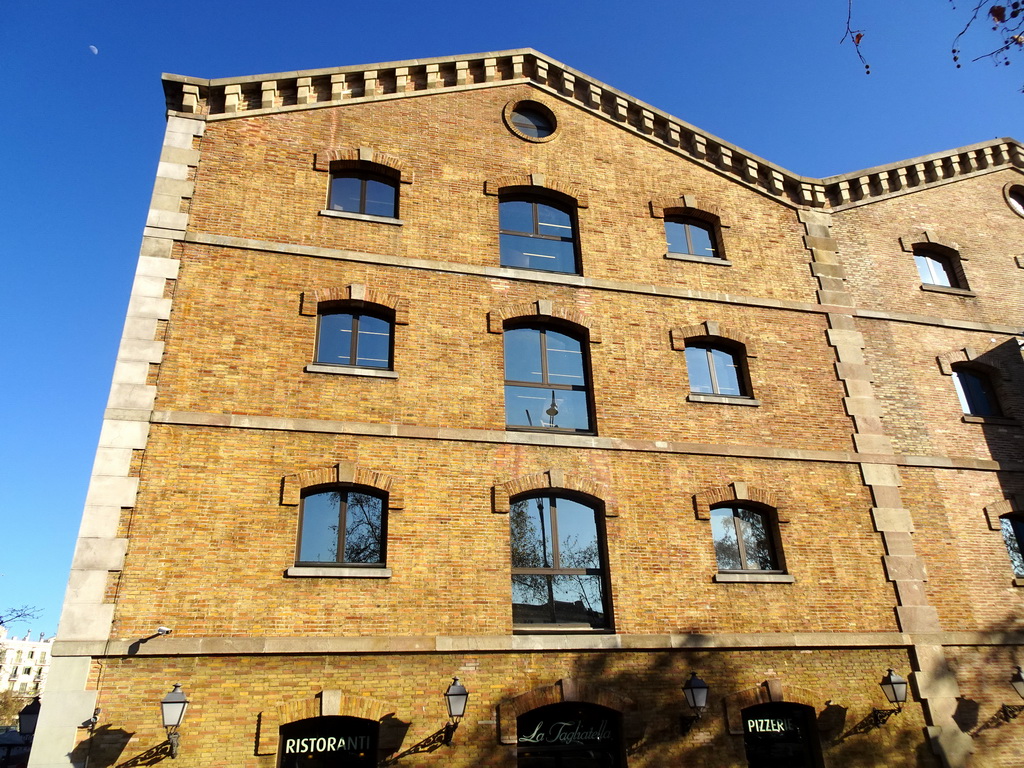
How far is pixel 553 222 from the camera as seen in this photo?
1509cm

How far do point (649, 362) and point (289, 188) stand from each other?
288 inches

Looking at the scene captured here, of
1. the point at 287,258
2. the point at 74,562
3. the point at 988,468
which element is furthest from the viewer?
the point at 988,468

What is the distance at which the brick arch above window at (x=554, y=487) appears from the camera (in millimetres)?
11867

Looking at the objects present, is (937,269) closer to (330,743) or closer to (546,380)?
(546,380)

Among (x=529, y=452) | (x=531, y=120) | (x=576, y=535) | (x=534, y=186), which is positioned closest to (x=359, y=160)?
(x=534, y=186)

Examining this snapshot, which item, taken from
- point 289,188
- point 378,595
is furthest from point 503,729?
point 289,188

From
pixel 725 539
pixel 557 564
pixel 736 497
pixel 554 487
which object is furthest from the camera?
pixel 736 497

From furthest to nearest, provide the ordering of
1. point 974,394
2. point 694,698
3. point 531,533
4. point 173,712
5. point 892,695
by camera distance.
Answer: point 974,394
point 531,533
point 892,695
point 694,698
point 173,712

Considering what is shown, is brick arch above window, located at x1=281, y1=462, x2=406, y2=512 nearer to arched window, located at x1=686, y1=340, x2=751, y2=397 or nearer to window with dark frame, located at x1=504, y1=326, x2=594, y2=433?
window with dark frame, located at x1=504, y1=326, x2=594, y2=433

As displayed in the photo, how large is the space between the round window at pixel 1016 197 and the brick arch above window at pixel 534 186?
1136cm

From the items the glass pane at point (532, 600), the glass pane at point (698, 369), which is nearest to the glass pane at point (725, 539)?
the glass pane at point (698, 369)

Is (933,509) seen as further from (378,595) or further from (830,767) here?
(378,595)

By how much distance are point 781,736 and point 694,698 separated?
75.0 inches

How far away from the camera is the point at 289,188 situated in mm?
13711
